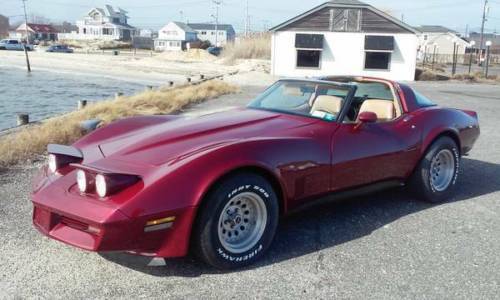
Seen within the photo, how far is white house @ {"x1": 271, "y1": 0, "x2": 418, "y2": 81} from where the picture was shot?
34.2 m

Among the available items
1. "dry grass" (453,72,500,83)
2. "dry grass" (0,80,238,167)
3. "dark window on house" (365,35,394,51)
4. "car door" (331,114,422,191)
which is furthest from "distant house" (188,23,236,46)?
"car door" (331,114,422,191)

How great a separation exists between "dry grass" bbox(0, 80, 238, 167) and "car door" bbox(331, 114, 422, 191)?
172 inches

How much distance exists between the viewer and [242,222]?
3.87 meters

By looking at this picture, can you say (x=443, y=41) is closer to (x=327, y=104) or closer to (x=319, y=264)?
(x=327, y=104)

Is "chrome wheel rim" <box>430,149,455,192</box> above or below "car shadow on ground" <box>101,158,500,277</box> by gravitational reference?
above

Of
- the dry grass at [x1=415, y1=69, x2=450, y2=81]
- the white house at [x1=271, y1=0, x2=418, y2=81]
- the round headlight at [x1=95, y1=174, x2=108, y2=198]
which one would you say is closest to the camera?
the round headlight at [x1=95, y1=174, x2=108, y2=198]

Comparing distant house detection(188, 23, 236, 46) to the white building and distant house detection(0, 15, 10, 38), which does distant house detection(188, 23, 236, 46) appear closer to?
the white building

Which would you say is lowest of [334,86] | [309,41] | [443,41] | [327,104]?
[327,104]

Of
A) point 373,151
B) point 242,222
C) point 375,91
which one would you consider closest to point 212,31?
point 375,91

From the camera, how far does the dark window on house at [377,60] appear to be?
3478 cm

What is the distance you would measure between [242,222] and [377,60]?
1295 inches

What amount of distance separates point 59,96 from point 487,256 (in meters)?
22.1

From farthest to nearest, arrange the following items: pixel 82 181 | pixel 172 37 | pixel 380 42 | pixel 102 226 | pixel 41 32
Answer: pixel 41 32, pixel 172 37, pixel 380 42, pixel 82 181, pixel 102 226

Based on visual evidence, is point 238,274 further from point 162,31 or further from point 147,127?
point 162,31
